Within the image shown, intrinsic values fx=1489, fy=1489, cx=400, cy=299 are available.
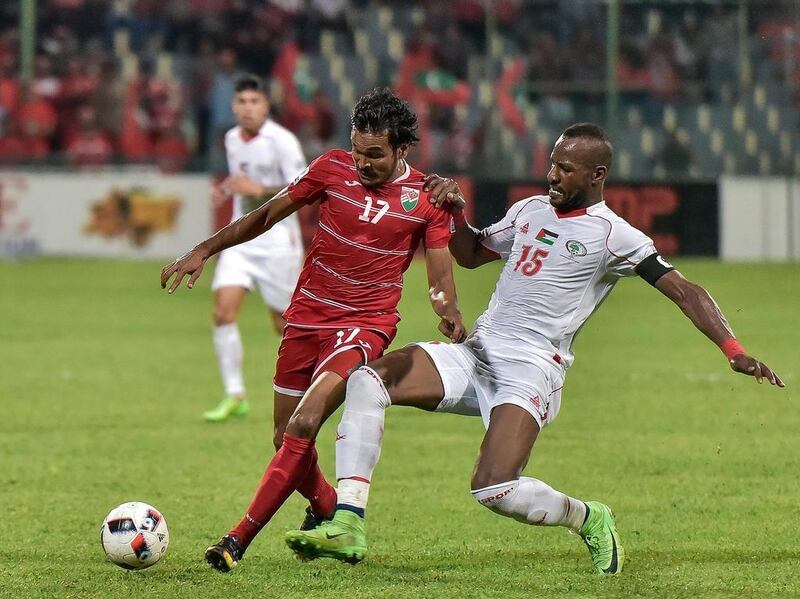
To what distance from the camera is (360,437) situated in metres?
5.48

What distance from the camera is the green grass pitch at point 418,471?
18.2 feet

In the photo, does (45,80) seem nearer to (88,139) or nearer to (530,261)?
(88,139)

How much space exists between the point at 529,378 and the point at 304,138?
17.3 meters

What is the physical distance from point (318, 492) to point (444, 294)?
40.1 inches

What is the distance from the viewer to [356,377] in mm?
5609

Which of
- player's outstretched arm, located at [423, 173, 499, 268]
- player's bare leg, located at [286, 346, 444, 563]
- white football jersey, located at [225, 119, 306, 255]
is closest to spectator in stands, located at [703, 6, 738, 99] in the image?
white football jersey, located at [225, 119, 306, 255]

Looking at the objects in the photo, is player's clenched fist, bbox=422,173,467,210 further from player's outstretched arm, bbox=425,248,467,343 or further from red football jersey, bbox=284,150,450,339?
player's outstretched arm, bbox=425,248,467,343

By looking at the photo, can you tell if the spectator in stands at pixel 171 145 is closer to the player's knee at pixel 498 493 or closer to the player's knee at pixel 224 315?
the player's knee at pixel 224 315

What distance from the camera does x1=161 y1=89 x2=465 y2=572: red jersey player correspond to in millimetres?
5703

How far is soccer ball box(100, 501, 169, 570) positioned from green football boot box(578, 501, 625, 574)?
1.59 metres

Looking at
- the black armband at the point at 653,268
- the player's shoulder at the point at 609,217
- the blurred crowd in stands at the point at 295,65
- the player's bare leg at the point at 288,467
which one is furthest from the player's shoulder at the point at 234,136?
the blurred crowd in stands at the point at 295,65

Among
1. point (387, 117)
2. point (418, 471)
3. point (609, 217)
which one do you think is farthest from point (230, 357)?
point (609, 217)

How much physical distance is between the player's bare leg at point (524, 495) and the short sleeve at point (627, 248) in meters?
0.67

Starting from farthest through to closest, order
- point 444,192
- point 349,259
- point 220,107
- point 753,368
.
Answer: point 220,107, point 349,259, point 444,192, point 753,368
